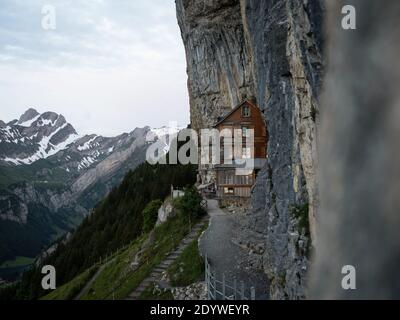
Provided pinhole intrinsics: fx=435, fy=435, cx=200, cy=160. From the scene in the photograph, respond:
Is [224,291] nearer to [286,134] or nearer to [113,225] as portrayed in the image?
[286,134]

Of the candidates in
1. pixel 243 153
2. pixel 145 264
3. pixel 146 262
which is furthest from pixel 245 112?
pixel 145 264

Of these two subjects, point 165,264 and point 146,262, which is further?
point 146,262

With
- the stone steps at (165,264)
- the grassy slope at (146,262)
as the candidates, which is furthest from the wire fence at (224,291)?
the grassy slope at (146,262)

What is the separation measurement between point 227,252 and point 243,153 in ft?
64.6

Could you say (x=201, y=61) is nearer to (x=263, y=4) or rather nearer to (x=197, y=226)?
(x=197, y=226)

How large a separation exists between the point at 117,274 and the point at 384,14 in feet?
150

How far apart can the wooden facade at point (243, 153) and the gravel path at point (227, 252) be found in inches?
327

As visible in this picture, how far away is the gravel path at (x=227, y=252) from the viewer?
29.8 metres

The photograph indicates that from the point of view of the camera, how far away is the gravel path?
2981cm

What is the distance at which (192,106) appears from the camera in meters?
73.4

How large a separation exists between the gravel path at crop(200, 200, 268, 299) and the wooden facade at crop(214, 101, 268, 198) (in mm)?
8303

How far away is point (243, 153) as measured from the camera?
2041 inches

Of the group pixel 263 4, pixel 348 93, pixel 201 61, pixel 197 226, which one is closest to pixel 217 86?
pixel 201 61

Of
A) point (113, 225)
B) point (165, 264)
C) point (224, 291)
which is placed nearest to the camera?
point (224, 291)
